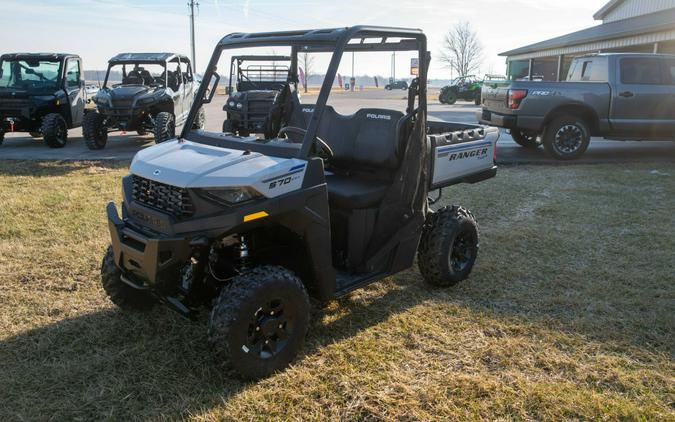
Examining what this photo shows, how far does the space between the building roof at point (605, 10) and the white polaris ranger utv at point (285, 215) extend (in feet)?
117

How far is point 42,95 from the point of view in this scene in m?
11.9

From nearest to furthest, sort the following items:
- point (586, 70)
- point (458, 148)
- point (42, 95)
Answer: point (458, 148) < point (586, 70) < point (42, 95)

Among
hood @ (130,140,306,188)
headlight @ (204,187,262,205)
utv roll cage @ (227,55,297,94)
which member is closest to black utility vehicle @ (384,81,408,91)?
utv roll cage @ (227,55,297,94)

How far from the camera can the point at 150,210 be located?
3135mm

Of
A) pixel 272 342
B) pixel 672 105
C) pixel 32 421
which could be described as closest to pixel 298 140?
pixel 272 342

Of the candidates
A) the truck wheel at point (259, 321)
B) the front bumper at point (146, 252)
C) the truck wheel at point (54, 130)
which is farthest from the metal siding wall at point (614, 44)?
the front bumper at point (146, 252)

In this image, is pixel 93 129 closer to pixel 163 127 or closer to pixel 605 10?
pixel 163 127

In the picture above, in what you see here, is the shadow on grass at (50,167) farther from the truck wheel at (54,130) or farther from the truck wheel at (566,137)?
the truck wheel at (566,137)

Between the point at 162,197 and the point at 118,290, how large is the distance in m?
1.00

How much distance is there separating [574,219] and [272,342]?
4.60m

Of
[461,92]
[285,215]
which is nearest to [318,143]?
[285,215]

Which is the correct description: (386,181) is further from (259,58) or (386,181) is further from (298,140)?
(259,58)

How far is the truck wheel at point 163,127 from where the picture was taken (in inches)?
411

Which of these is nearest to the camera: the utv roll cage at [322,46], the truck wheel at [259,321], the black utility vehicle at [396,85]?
the truck wheel at [259,321]
